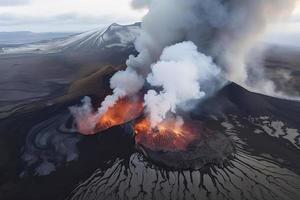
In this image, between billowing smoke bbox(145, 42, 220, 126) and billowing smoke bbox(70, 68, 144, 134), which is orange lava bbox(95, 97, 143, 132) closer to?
billowing smoke bbox(70, 68, 144, 134)

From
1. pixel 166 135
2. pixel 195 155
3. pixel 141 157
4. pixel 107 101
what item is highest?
pixel 107 101

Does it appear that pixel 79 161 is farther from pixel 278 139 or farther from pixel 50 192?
pixel 278 139

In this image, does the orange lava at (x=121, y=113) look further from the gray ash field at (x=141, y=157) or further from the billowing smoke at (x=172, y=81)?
the billowing smoke at (x=172, y=81)

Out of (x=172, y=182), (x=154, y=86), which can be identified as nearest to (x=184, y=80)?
(x=154, y=86)

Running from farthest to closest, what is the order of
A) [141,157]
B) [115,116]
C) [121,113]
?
[121,113] < [115,116] < [141,157]

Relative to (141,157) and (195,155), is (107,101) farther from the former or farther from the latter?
(195,155)

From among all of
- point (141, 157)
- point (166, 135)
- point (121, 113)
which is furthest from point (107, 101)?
point (141, 157)

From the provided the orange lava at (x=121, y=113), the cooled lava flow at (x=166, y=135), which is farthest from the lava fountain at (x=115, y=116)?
the cooled lava flow at (x=166, y=135)
